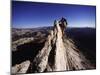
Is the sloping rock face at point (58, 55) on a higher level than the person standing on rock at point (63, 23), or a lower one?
lower

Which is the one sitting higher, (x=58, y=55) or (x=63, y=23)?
(x=63, y=23)

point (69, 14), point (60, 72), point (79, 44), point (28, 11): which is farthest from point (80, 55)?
point (28, 11)

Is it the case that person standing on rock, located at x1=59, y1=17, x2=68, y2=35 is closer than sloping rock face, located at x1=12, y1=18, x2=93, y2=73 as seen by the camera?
No

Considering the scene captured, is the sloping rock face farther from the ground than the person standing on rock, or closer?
closer

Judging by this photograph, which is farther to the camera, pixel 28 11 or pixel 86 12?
pixel 86 12

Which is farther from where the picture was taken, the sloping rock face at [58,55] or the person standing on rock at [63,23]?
the person standing on rock at [63,23]

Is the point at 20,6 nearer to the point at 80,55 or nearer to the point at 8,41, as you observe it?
the point at 8,41

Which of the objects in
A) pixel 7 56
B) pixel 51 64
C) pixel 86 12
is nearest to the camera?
pixel 7 56

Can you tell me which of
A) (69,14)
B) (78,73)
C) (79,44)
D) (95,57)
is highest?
(69,14)
